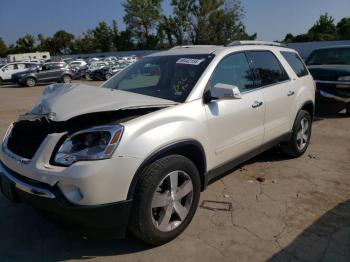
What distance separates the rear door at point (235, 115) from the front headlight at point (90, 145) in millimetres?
1134

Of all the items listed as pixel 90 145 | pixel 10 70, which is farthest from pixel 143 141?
pixel 10 70

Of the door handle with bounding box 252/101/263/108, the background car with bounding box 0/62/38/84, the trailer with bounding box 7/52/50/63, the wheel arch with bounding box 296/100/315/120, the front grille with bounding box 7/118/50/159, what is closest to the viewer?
the front grille with bounding box 7/118/50/159

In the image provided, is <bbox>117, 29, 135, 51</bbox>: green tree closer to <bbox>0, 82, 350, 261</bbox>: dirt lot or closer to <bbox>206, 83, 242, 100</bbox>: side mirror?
<bbox>0, 82, 350, 261</bbox>: dirt lot

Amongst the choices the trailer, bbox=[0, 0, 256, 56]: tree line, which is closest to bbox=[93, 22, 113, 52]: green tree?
bbox=[0, 0, 256, 56]: tree line

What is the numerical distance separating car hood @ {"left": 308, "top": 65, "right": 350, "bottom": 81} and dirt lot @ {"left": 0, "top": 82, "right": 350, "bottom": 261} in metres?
4.29

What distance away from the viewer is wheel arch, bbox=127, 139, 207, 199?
9.39 feet

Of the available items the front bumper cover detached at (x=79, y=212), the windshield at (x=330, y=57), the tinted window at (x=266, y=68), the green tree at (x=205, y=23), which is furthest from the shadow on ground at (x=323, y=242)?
the green tree at (x=205, y=23)

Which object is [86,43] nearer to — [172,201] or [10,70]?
[10,70]

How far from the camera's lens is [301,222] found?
12.0 feet

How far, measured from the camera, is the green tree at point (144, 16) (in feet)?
271

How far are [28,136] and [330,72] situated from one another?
25.4 ft

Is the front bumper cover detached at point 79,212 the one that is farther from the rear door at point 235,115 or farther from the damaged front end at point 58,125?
the rear door at point 235,115

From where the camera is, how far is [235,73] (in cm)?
415

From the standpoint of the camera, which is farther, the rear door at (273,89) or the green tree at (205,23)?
the green tree at (205,23)
